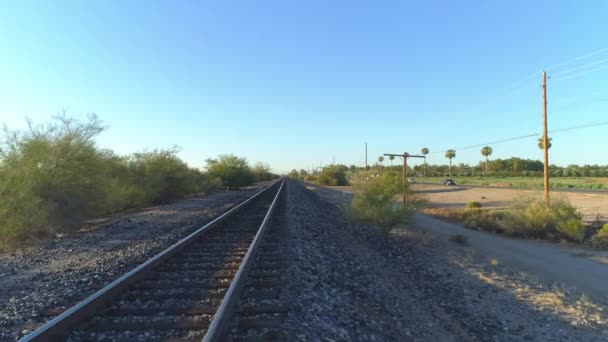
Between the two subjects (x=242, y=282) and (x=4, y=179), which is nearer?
(x=242, y=282)

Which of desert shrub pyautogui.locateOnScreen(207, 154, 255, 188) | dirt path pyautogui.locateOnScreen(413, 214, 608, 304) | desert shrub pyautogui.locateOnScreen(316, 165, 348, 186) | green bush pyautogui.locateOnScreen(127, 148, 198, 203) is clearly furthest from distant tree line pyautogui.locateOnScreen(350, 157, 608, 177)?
dirt path pyautogui.locateOnScreen(413, 214, 608, 304)

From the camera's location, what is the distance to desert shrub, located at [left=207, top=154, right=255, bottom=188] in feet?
192

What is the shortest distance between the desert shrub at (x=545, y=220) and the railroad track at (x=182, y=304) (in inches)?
641

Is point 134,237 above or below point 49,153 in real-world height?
below

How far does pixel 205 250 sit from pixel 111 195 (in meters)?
14.7

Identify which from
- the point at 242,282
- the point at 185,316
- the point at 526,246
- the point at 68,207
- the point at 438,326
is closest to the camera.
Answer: the point at 185,316

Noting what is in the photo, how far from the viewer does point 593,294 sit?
9891 mm

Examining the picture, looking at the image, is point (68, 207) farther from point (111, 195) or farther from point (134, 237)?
point (111, 195)

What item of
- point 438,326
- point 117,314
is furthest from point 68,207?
Answer: point 438,326

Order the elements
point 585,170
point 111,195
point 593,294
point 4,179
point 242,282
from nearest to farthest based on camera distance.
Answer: point 242,282, point 593,294, point 4,179, point 111,195, point 585,170

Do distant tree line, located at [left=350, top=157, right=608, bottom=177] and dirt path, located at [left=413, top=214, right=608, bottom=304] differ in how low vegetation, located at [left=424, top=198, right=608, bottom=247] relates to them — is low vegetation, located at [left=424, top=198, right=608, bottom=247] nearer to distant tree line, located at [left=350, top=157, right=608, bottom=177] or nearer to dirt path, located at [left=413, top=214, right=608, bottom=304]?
dirt path, located at [left=413, top=214, right=608, bottom=304]

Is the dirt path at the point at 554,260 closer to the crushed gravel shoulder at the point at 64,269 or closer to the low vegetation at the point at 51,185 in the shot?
the crushed gravel shoulder at the point at 64,269

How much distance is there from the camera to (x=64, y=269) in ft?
25.9

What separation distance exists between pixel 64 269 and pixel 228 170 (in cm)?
5203
